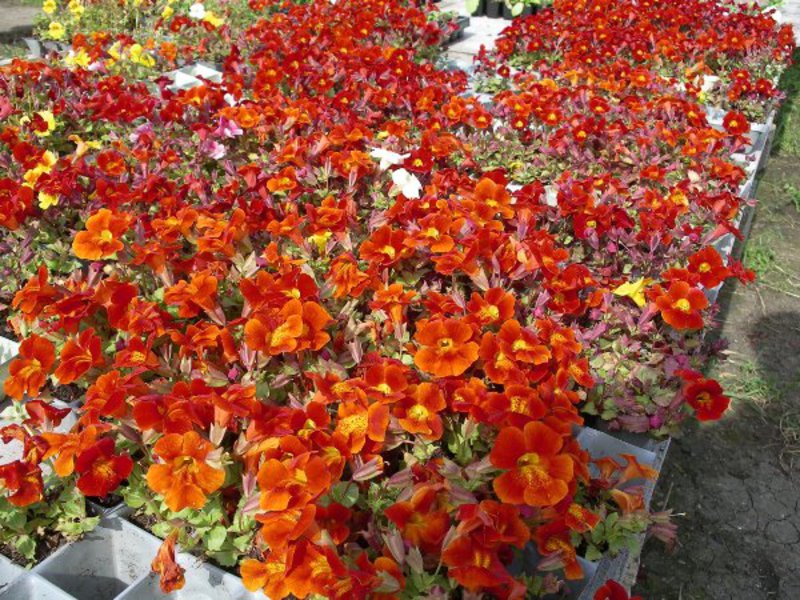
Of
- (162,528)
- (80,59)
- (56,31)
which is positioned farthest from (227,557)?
(56,31)

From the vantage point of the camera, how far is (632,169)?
12.6ft

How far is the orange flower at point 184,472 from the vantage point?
62.5 inches

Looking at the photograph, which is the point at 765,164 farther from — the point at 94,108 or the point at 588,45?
the point at 94,108

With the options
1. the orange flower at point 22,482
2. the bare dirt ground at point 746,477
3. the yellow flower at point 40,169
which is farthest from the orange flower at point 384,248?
the yellow flower at point 40,169

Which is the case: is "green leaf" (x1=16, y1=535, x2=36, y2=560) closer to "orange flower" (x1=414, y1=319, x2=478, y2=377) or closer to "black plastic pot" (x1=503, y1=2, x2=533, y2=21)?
"orange flower" (x1=414, y1=319, x2=478, y2=377)

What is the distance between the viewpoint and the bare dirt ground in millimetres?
2500

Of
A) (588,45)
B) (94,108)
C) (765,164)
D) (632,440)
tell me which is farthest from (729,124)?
(94,108)

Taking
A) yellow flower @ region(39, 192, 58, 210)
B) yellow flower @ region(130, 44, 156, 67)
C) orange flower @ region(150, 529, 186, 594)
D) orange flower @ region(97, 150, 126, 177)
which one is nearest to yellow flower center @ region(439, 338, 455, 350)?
orange flower @ region(150, 529, 186, 594)

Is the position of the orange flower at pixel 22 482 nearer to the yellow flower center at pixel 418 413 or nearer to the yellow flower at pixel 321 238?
the yellow flower center at pixel 418 413

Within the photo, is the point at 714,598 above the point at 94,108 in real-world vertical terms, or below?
below

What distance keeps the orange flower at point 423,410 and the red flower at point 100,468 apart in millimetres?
687

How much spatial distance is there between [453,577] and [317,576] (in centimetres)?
30

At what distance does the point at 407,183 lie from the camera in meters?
3.01


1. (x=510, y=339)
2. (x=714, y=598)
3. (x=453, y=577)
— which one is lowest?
(x=714, y=598)
